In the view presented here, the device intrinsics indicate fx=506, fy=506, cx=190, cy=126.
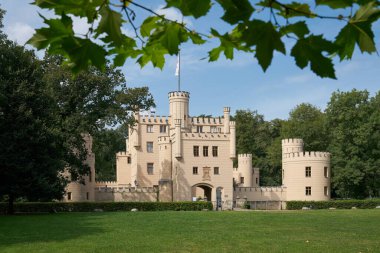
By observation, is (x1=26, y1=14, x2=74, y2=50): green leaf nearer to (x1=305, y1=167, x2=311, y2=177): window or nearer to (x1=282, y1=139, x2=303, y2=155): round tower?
(x1=305, y1=167, x2=311, y2=177): window

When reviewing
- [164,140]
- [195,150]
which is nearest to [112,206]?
[195,150]

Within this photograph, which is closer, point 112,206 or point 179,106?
point 112,206

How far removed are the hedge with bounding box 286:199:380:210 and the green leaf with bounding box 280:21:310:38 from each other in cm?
4337

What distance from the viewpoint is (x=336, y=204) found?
142 ft

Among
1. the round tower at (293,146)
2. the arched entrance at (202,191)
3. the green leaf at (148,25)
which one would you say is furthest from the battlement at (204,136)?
the green leaf at (148,25)

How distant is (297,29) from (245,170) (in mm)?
57359

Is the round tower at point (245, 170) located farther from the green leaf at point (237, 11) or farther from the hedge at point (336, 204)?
the green leaf at point (237, 11)

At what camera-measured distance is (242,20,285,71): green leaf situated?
193 cm

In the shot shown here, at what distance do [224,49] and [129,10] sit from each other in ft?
2.86

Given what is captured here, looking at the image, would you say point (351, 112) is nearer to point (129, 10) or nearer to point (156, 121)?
point (156, 121)

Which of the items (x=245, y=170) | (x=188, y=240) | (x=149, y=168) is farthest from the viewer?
(x=245, y=170)

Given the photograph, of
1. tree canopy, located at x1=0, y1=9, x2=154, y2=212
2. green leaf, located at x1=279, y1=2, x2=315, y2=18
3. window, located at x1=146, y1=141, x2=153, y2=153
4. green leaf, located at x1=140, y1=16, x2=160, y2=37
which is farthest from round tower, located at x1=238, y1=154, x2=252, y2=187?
green leaf, located at x1=279, y1=2, x2=315, y2=18

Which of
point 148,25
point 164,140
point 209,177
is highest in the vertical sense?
point 164,140

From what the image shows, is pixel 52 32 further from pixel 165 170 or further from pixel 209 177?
pixel 165 170
